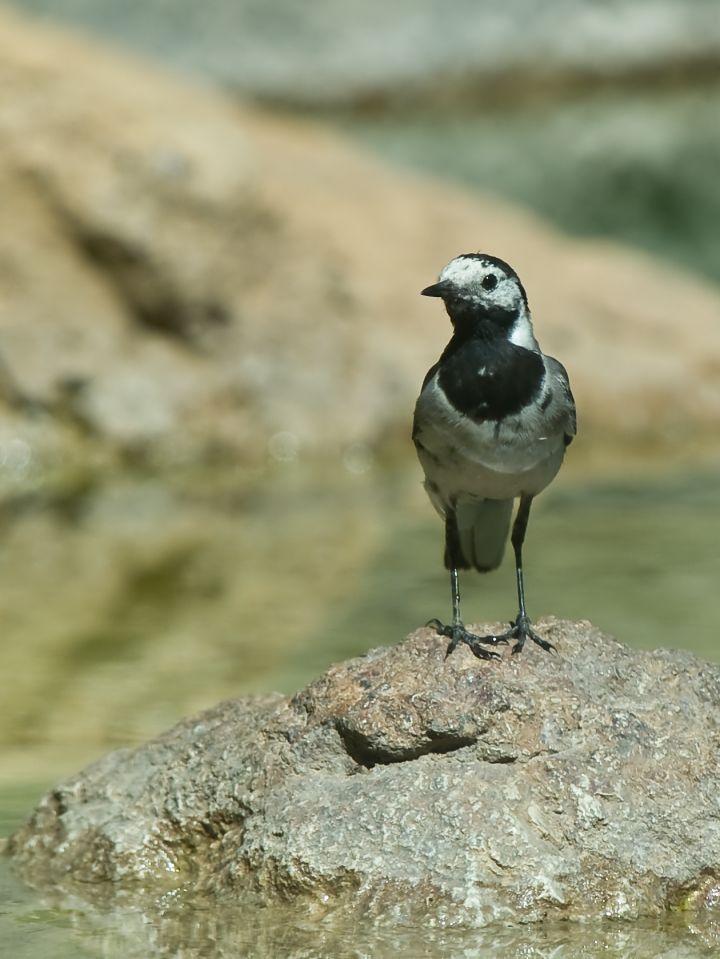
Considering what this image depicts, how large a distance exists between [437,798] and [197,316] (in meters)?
7.91

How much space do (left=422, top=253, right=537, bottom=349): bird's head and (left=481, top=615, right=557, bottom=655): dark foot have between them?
0.77 m

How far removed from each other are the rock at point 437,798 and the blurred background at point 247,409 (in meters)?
0.80

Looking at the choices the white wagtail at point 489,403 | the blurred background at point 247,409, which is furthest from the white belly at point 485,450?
the blurred background at point 247,409

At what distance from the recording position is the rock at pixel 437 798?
3.79 meters

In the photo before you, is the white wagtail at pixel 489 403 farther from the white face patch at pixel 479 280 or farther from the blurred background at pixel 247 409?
the blurred background at pixel 247 409

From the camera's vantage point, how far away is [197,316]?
1148 centimetres

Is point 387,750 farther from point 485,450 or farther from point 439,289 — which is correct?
point 439,289

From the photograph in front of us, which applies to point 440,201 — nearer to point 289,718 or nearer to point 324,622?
point 324,622

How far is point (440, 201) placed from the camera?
13.5 meters

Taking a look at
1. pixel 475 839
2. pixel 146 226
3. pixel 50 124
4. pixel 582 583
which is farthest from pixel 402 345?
pixel 475 839

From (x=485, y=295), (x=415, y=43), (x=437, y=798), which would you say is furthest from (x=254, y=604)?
(x=415, y=43)

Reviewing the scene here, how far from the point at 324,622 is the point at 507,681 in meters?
3.18

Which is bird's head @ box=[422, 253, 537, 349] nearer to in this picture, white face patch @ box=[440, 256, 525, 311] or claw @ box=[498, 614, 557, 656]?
white face patch @ box=[440, 256, 525, 311]

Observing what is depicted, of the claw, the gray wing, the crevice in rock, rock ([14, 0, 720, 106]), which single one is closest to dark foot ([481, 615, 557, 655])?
the claw
